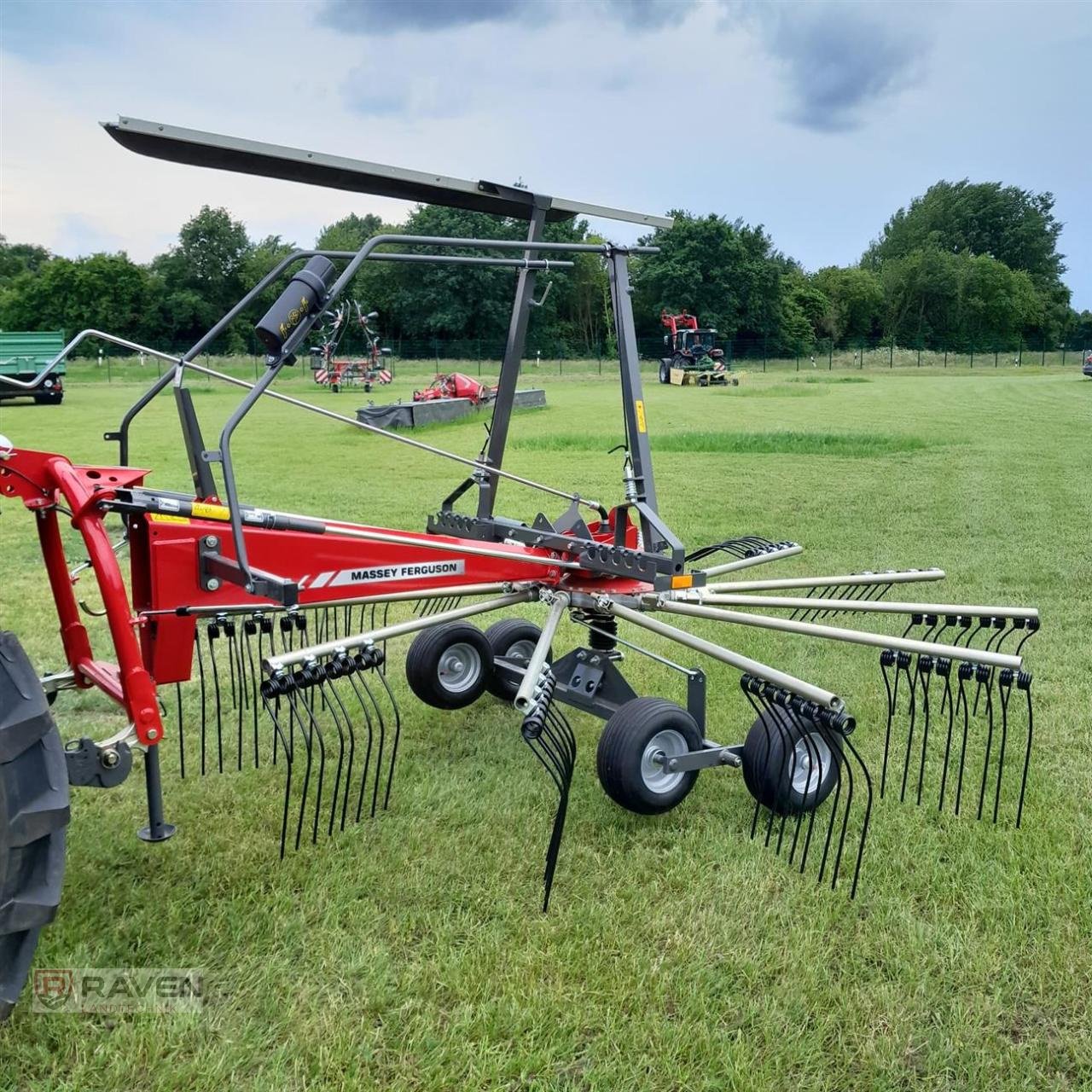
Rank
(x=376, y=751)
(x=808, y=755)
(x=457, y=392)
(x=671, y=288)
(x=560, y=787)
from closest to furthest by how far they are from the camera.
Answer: (x=560, y=787)
(x=808, y=755)
(x=376, y=751)
(x=457, y=392)
(x=671, y=288)

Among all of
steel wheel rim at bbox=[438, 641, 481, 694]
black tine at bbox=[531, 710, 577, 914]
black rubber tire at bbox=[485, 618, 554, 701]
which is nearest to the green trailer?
black rubber tire at bbox=[485, 618, 554, 701]

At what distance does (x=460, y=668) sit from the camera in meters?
5.00

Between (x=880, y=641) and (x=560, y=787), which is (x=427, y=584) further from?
(x=880, y=641)

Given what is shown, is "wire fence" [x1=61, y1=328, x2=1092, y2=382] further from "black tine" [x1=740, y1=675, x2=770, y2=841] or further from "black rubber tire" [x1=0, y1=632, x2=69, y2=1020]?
"black rubber tire" [x1=0, y1=632, x2=69, y2=1020]

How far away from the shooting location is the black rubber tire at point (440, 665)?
15.8ft

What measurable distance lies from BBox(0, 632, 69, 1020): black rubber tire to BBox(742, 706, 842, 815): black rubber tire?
2.42 meters

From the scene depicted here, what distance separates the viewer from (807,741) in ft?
12.0

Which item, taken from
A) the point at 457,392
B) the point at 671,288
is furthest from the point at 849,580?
the point at 671,288

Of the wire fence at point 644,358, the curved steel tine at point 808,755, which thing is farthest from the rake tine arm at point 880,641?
the wire fence at point 644,358

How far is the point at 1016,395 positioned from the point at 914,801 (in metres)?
28.9

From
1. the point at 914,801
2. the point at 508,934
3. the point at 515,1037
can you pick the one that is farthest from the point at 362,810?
the point at 914,801

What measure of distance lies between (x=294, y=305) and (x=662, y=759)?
2204 millimetres

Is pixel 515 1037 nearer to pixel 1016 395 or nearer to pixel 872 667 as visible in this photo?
pixel 872 667

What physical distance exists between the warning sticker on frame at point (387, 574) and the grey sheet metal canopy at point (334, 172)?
59.4 inches
